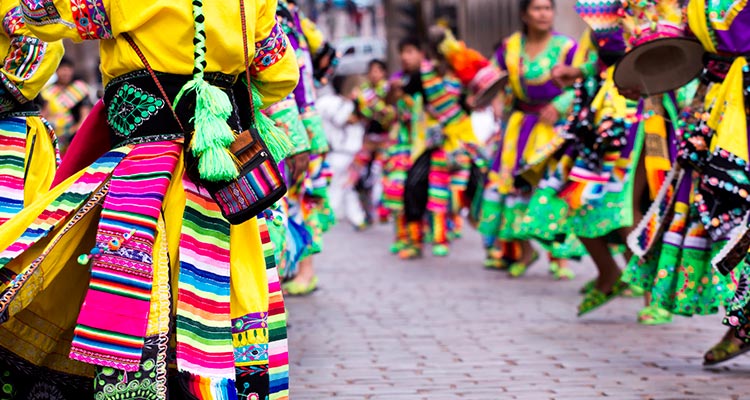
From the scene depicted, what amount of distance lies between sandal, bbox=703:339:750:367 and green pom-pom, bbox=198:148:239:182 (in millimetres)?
2932

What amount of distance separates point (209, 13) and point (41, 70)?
1.60 metres

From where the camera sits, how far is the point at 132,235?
400cm

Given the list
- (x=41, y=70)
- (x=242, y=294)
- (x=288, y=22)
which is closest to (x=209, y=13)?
(x=242, y=294)

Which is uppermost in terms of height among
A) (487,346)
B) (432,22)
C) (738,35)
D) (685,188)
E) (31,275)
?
(738,35)

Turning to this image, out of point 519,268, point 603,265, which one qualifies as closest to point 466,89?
point 519,268

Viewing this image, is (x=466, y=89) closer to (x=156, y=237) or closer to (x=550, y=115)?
(x=550, y=115)

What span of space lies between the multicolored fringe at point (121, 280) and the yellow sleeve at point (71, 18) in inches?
19.5

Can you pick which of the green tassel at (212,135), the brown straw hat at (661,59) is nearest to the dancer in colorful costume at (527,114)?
the brown straw hat at (661,59)

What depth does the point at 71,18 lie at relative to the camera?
4105 mm

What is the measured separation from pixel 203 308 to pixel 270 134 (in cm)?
73

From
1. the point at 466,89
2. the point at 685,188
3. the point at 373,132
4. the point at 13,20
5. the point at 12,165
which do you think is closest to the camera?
the point at 13,20

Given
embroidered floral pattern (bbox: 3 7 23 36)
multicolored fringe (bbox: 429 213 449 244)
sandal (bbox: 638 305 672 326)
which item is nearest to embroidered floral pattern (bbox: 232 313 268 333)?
embroidered floral pattern (bbox: 3 7 23 36)

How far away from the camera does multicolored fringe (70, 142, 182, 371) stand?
3943 mm

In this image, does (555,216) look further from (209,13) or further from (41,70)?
(209,13)
